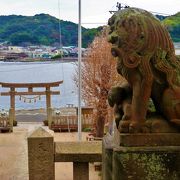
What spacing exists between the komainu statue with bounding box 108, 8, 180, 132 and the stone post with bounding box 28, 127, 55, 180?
1.40m

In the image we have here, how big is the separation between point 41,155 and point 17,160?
38.7 ft

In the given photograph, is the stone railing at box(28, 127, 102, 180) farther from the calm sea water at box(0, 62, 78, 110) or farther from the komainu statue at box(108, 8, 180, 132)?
the calm sea water at box(0, 62, 78, 110)

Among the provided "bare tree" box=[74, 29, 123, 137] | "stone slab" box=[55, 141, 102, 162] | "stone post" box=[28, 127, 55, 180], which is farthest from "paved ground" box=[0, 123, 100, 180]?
"stone slab" box=[55, 141, 102, 162]

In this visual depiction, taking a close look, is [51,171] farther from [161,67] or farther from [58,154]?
[161,67]

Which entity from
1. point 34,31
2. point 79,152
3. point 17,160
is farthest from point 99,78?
point 34,31

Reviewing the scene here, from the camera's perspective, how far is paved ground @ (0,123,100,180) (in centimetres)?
1277

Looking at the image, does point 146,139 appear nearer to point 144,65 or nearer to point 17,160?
point 144,65

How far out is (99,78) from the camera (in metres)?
18.9

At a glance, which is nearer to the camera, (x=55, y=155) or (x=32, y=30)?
(x=55, y=155)

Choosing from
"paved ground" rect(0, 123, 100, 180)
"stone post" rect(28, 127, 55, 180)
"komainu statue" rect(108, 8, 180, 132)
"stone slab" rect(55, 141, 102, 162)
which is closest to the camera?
"komainu statue" rect(108, 8, 180, 132)

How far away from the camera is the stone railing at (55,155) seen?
4.20 metres

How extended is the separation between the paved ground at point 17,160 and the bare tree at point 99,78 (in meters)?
3.40

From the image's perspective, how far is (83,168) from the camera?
4.29 m

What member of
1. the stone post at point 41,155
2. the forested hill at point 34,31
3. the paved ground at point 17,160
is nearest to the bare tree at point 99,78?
the paved ground at point 17,160
